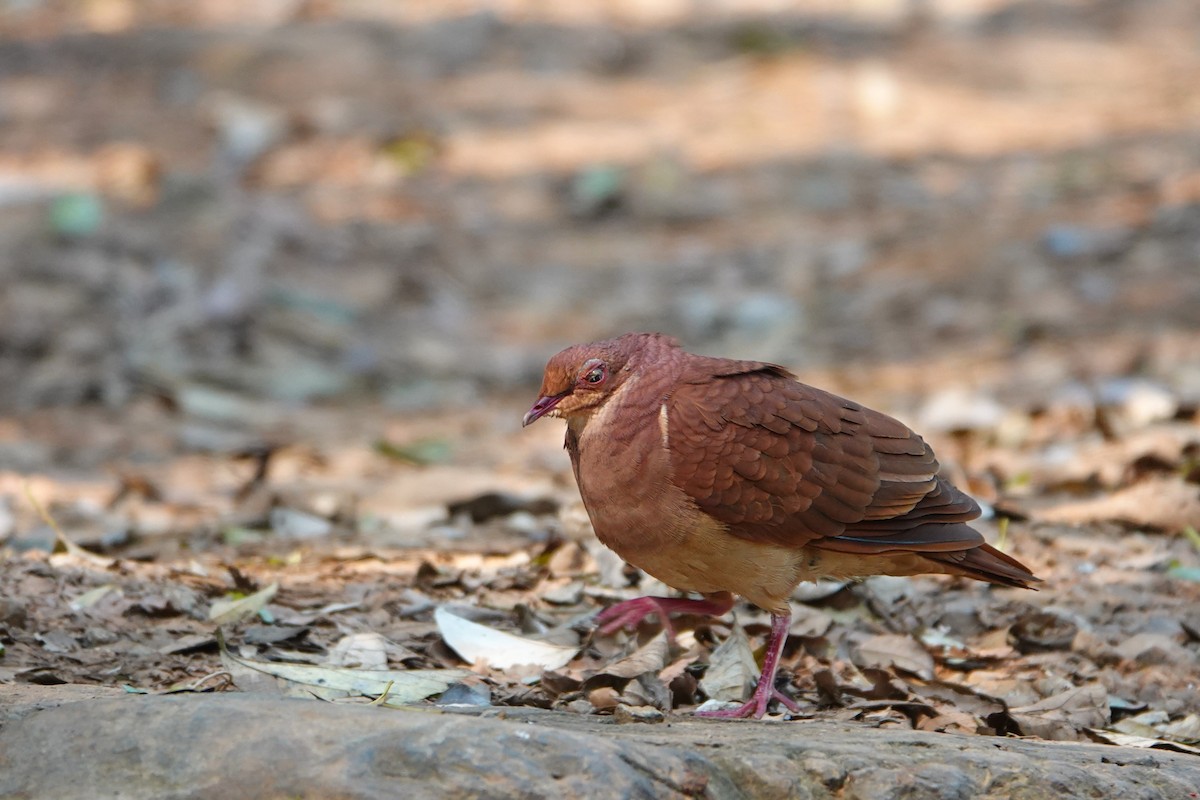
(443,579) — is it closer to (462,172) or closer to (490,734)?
(490,734)

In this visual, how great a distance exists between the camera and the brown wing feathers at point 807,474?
391cm

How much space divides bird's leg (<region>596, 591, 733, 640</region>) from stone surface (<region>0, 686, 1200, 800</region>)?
895mm

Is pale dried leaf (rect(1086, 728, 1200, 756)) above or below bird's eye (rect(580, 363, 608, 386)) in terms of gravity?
below

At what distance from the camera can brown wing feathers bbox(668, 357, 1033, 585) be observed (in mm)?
3910

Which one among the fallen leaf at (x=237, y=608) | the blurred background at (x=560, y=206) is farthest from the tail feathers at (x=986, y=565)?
the blurred background at (x=560, y=206)

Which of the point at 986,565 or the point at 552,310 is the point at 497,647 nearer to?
the point at 986,565

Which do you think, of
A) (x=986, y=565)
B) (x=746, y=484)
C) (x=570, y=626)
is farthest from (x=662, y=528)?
(x=986, y=565)

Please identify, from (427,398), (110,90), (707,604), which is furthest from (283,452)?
(110,90)

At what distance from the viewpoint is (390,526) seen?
5859 mm

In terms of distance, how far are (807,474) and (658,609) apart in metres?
0.61

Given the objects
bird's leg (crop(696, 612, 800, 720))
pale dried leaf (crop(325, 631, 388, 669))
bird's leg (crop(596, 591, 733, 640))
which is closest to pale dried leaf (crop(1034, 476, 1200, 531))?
bird's leg (crop(596, 591, 733, 640))

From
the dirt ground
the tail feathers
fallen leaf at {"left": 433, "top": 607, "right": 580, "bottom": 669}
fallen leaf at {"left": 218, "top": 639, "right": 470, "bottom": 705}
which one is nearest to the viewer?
fallen leaf at {"left": 218, "top": 639, "right": 470, "bottom": 705}

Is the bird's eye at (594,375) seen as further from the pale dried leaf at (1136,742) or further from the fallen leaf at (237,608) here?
the pale dried leaf at (1136,742)

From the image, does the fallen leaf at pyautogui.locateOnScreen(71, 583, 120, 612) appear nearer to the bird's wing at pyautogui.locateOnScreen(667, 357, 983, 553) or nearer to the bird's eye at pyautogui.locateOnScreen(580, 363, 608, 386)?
the bird's eye at pyautogui.locateOnScreen(580, 363, 608, 386)
